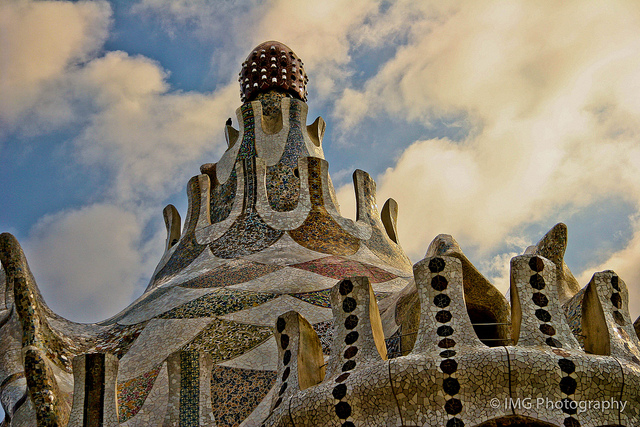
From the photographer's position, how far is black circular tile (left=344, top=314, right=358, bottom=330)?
263 inches

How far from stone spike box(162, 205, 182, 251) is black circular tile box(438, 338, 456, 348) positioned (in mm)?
7076

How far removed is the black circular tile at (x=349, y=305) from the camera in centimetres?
675

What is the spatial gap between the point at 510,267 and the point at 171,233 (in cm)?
723

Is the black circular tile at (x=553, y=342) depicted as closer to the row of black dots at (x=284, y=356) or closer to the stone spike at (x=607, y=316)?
the stone spike at (x=607, y=316)

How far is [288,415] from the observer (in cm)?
631

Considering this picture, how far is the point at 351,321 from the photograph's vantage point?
6.70 m

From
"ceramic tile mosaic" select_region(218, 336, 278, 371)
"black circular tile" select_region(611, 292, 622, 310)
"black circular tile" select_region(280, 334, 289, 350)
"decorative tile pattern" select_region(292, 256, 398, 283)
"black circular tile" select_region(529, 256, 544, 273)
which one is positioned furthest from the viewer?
"decorative tile pattern" select_region(292, 256, 398, 283)

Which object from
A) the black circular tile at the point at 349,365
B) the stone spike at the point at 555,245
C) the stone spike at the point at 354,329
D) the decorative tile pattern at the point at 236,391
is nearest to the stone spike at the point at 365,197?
the decorative tile pattern at the point at 236,391

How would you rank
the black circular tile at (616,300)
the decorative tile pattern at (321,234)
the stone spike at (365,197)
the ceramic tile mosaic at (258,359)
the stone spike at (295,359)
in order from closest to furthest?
1. the stone spike at (295,359)
2. the black circular tile at (616,300)
3. the ceramic tile mosaic at (258,359)
4. the decorative tile pattern at (321,234)
5. the stone spike at (365,197)

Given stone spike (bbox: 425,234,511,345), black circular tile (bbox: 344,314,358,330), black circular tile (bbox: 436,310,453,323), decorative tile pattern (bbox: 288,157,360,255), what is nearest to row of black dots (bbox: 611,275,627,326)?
stone spike (bbox: 425,234,511,345)

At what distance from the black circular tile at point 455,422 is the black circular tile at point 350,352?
93 centimetres

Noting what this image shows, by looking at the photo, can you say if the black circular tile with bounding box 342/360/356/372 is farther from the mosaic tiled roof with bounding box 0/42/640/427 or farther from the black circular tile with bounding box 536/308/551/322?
the black circular tile with bounding box 536/308/551/322

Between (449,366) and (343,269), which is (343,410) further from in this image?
(343,269)

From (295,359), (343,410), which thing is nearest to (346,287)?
(295,359)
